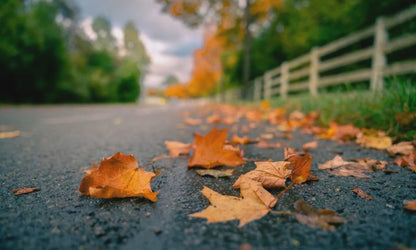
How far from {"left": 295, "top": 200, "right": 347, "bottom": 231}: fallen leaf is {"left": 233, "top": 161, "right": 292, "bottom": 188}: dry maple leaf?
0.16 metres

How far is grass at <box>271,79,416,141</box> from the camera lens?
1449 millimetres

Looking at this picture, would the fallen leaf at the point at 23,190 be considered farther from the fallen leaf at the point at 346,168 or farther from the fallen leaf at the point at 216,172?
the fallen leaf at the point at 346,168

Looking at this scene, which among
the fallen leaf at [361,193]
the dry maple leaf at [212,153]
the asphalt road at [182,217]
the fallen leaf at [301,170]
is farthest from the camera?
the dry maple leaf at [212,153]

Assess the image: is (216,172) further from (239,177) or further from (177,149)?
(177,149)

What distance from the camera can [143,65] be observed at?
35.1 meters

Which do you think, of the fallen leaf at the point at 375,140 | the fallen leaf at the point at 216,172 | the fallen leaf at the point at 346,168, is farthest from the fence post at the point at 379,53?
the fallen leaf at the point at 216,172

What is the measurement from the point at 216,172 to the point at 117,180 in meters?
0.40

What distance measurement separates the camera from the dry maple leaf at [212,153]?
993mm

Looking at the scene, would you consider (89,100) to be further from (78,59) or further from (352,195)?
(352,195)

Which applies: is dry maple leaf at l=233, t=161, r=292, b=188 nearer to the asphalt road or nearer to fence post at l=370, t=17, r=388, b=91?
the asphalt road

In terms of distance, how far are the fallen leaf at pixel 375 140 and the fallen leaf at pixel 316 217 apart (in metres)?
1.06

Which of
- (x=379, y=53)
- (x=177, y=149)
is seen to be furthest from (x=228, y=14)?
(x=177, y=149)

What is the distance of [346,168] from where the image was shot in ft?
3.27

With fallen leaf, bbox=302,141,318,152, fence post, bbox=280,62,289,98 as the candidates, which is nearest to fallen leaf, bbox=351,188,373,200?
fallen leaf, bbox=302,141,318,152
